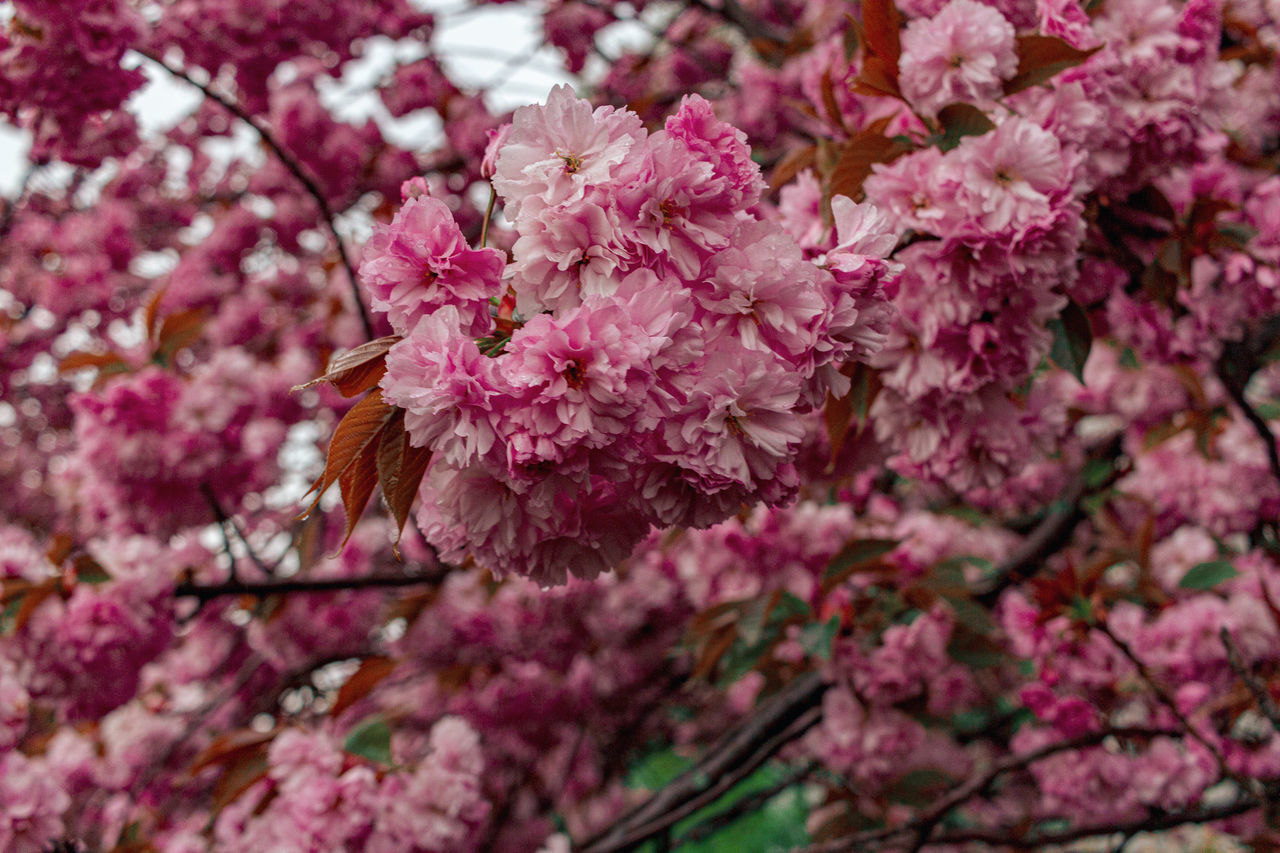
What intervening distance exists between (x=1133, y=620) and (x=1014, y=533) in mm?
1014

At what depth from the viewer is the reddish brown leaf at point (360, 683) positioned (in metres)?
1.86

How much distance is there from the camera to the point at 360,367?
781 mm

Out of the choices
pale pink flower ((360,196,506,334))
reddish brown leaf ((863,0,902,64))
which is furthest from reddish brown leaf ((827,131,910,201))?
pale pink flower ((360,196,506,334))

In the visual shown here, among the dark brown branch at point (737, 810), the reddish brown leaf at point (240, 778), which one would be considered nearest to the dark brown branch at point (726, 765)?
the dark brown branch at point (737, 810)

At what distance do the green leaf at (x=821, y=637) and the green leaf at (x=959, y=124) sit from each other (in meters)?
1.14

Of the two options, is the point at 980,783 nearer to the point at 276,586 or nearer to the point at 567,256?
the point at 567,256

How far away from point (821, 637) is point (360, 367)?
142 cm

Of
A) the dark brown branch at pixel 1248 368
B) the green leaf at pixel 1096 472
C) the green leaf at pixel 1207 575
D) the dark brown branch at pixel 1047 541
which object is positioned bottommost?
the dark brown branch at pixel 1047 541

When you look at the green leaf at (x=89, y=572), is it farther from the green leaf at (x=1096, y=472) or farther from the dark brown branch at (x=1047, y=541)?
the green leaf at (x=1096, y=472)

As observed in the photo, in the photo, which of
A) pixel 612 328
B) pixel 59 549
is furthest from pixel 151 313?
pixel 612 328

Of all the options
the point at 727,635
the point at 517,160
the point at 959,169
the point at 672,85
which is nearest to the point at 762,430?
the point at 517,160

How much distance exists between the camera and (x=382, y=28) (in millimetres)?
3311

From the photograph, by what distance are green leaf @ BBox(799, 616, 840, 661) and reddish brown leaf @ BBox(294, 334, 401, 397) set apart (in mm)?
1360

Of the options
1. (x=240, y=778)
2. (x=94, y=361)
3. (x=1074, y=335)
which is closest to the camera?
(x=1074, y=335)
